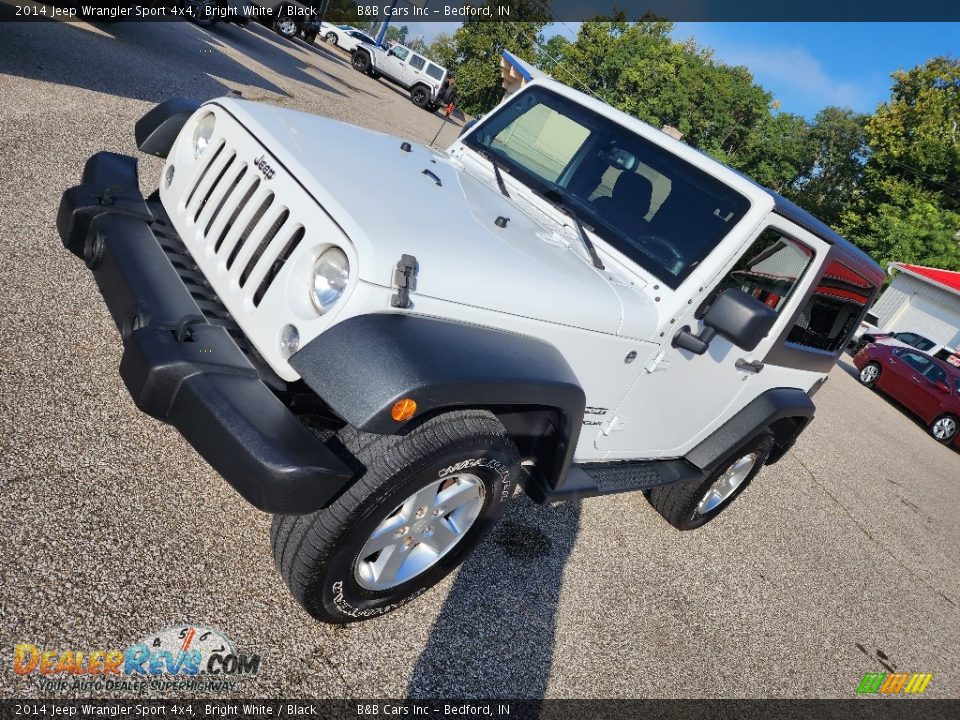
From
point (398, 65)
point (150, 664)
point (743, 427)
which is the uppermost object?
point (398, 65)

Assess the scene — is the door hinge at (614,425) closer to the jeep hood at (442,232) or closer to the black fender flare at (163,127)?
the jeep hood at (442,232)

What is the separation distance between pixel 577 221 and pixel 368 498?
6.08 ft

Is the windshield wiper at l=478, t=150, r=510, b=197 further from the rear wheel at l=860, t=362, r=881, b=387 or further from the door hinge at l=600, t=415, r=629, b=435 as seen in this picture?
the rear wheel at l=860, t=362, r=881, b=387

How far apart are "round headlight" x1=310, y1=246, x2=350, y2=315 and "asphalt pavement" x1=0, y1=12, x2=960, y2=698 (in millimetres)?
1246

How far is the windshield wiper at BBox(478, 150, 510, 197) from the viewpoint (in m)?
3.57

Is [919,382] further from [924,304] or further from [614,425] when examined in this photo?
[924,304]

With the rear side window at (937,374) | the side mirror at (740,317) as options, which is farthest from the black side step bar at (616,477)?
the rear side window at (937,374)

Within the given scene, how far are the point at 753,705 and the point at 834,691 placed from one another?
735 mm

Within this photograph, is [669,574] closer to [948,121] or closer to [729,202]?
[729,202]

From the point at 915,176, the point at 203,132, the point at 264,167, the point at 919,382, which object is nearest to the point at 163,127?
the point at 203,132

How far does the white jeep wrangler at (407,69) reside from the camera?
2714cm

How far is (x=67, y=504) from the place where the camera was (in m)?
2.67

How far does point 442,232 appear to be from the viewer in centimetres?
253

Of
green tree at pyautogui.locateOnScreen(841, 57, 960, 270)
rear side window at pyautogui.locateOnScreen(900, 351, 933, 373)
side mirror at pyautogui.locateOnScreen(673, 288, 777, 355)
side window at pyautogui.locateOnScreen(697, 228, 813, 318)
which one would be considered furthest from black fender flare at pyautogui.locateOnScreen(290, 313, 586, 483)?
green tree at pyautogui.locateOnScreen(841, 57, 960, 270)
